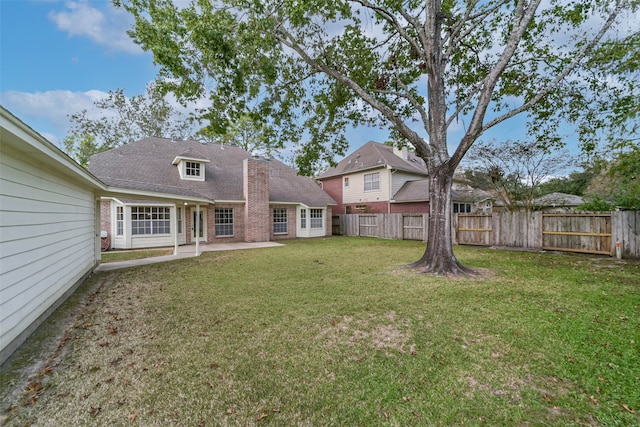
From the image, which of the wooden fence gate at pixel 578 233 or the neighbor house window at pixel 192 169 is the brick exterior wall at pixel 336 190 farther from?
the wooden fence gate at pixel 578 233

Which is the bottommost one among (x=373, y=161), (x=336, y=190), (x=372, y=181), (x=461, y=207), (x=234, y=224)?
(x=234, y=224)

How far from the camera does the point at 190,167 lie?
1504cm

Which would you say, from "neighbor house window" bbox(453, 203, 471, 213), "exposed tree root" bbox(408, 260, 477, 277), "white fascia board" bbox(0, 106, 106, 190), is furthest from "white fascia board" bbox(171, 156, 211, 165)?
"neighbor house window" bbox(453, 203, 471, 213)

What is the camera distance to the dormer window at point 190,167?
14.8 metres

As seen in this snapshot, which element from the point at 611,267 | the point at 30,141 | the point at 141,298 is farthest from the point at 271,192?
the point at 611,267

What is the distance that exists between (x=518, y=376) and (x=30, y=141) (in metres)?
5.97

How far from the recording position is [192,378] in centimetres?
270

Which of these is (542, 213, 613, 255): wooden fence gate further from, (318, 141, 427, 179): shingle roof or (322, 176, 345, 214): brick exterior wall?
(322, 176, 345, 214): brick exterior wall

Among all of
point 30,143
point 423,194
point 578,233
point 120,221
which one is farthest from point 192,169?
point 578,233

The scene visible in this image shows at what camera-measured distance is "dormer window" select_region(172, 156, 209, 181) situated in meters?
14.8

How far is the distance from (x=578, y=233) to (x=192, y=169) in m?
17.7

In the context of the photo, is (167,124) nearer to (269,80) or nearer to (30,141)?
(269,80)

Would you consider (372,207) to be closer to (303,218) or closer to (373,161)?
(373,161)

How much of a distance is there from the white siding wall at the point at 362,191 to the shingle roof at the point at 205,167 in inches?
122
